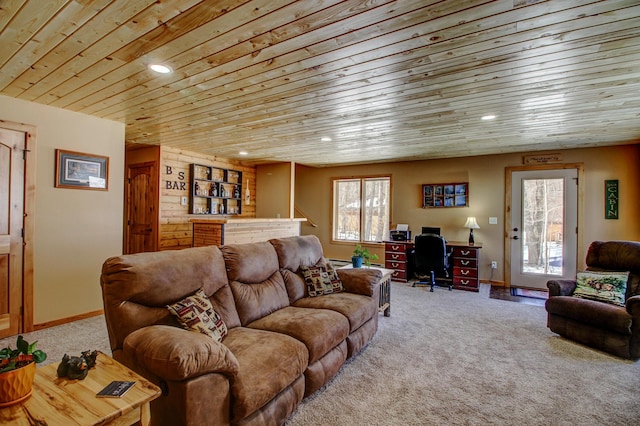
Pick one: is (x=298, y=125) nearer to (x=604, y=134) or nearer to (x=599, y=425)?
(x=599, y=425)

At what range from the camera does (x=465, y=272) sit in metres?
5.45

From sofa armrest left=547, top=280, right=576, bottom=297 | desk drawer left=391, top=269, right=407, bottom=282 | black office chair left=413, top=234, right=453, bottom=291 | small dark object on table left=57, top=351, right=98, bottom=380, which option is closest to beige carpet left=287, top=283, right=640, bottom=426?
sofa armrest left=547, top=280, right=576, bottom=297

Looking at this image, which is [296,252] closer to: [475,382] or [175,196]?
[475,382]

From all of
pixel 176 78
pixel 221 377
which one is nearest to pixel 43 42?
pixel 176 78

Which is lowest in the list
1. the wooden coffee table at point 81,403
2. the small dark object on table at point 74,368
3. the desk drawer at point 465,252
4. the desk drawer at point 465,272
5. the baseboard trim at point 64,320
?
the baseboard trim at point 64,320

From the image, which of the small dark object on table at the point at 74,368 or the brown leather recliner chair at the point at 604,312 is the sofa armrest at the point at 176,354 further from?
the brown leather recliner chair at the point at 604,312

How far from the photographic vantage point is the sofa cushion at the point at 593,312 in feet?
9.33

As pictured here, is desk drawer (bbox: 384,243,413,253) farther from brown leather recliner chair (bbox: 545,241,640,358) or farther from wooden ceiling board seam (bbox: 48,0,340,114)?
wooden ceiling board seam (bbox: 48,0,340,114)

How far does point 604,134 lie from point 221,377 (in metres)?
5.45

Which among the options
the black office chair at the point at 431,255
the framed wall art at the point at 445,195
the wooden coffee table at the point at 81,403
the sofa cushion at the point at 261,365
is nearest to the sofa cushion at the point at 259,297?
the sofa cushion at the point at 261,365

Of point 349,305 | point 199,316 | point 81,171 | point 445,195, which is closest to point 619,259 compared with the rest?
point 349,305

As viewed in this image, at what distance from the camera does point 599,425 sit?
1963 mm

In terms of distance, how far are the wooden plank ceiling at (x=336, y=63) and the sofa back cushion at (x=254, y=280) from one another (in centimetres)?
143

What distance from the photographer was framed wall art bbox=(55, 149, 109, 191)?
3.54 meters
